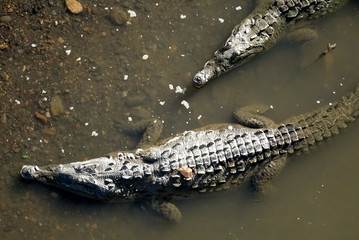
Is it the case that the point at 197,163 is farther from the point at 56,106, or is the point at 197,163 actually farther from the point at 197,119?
the point at 56,106

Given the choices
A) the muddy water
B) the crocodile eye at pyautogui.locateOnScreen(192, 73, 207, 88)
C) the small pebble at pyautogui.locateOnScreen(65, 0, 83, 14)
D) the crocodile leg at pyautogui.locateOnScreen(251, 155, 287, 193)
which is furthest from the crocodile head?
the small pebble at pyautogui.locateOnScreen(65, 0, 83, 14)

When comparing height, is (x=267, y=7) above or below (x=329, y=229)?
above

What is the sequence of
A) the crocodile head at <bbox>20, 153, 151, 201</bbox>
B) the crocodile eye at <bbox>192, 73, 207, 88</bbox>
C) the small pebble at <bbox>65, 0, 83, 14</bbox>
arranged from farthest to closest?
the small pebble at <bbox>65, 0, 83, 14</bbox> < the crocodile eye at <bbox>192, 73, 207, 88</bbox> < the crocodile head at <bbox>20, 153, 151, 201</bbox>

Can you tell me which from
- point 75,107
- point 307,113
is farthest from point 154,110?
point 307,113

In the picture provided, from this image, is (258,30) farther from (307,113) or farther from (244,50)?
(307,113)

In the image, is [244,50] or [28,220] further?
[244,50]

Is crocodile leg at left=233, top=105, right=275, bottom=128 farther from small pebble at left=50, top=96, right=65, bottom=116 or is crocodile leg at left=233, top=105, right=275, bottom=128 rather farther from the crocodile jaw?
small pebble at left=50, top=96, right=65, bottom=116
